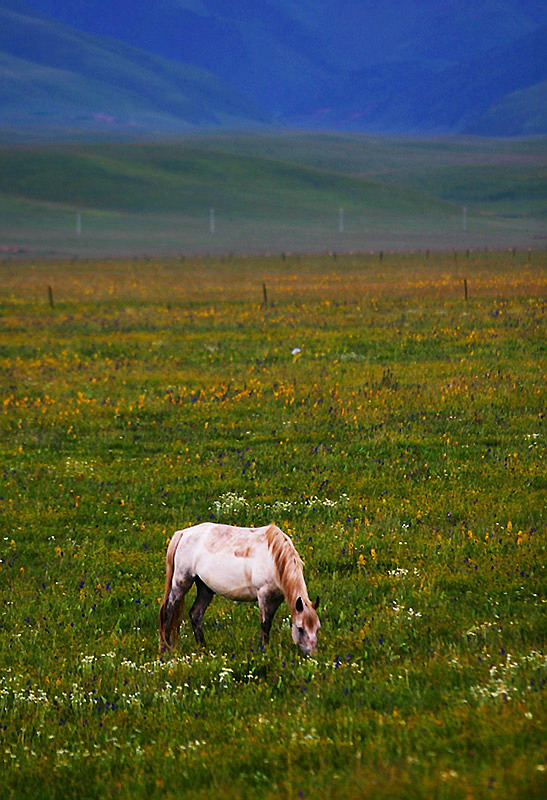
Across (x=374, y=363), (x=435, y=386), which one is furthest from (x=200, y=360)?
(x=435, y=386)

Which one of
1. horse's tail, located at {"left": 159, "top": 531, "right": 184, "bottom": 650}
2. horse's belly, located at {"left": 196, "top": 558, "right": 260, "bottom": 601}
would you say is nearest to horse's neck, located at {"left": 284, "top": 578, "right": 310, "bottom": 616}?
horse's belly, located at {"left": 196, "top": 558, "right": 260, "bottom": 601}

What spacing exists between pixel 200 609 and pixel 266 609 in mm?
998

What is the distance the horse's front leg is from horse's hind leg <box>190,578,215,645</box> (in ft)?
2.60

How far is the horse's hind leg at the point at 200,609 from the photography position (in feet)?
29.1

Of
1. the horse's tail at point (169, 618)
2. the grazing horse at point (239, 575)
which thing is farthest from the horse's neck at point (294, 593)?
the horse's tail at point (169, 618)

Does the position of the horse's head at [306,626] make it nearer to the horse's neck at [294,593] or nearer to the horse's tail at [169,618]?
the horse's neck at [294,593]

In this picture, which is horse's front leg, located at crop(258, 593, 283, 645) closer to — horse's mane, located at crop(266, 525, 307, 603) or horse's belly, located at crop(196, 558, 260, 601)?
horse's belly, located at crop(196, 558, 260, 601)

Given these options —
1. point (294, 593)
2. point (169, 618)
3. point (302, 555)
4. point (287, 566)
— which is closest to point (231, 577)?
point (287, 566)

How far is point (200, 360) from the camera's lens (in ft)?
92.3

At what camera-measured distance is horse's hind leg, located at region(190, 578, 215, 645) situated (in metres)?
8.88

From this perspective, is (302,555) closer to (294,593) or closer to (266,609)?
Result: (266,609)

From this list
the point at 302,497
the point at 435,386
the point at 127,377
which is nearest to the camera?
the point at 302,497

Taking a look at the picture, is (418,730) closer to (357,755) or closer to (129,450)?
(357,755)

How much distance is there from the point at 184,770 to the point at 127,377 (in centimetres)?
2011
